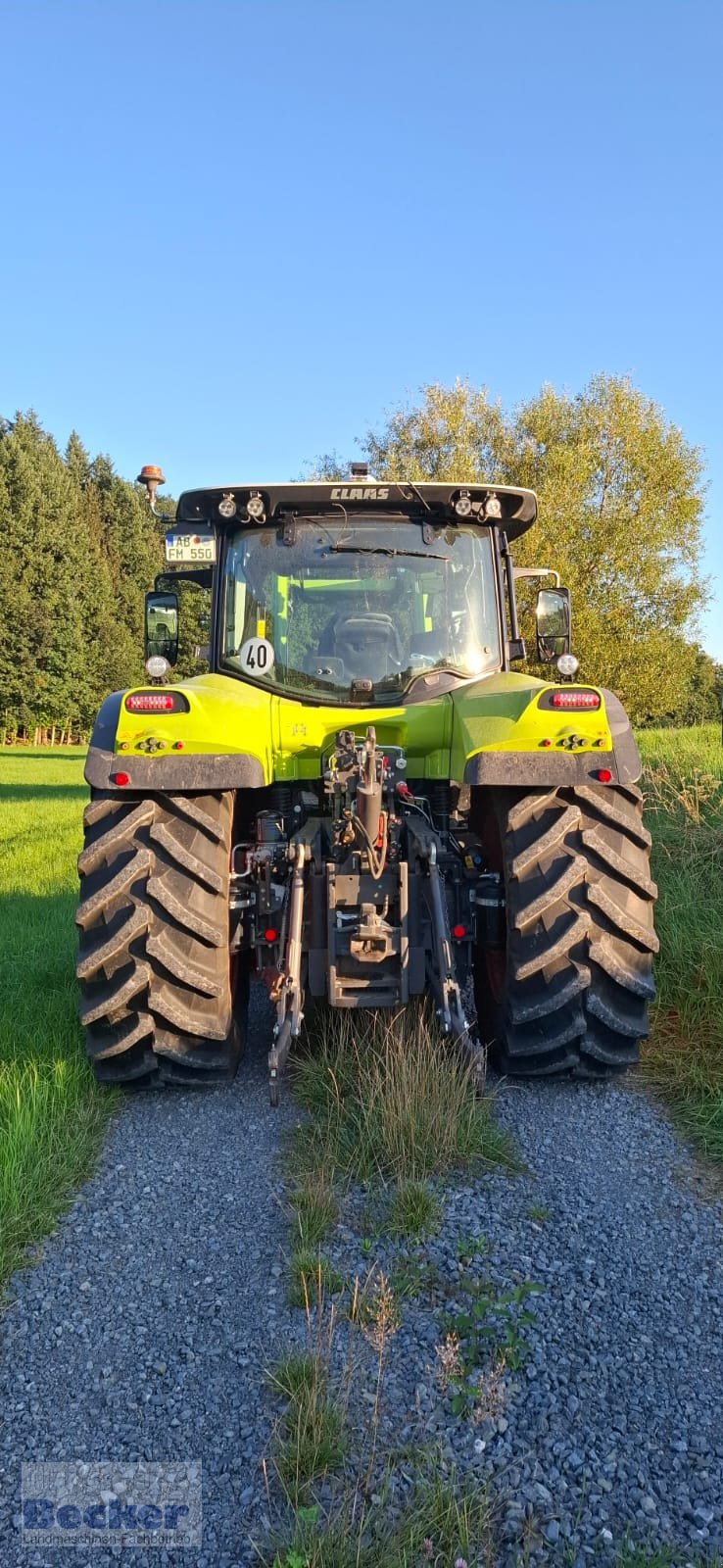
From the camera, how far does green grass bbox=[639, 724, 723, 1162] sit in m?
3.73

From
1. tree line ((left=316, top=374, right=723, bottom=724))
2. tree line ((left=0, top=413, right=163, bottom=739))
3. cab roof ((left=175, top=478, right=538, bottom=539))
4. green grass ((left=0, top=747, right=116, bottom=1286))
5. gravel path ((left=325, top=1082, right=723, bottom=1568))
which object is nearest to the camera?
gravel path ((left=325, top=1082, right=723, bottom=1568))

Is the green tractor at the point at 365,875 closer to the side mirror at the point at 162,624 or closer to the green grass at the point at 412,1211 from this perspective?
the green grass at the point at 412,1211

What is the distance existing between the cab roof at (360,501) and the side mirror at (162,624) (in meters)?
0.74

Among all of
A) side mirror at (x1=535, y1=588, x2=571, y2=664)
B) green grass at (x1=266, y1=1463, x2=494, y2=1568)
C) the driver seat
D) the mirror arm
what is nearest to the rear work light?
the driver seat

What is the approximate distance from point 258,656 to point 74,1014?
197cm

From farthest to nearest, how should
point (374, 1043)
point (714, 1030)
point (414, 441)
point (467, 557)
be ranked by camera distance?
point (414, 441) < point (467, 557) < point (714, 1030) < point (374, 1043)

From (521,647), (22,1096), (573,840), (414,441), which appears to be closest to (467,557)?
(521,647)

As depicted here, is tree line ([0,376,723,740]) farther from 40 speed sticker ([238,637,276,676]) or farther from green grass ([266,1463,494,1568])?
green grass ([266,1463,494,1568])

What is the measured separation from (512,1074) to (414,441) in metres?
15.6

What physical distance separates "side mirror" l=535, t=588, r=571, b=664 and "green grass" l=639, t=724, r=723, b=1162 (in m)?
1.62

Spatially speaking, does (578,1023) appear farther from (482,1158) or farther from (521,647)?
(521,647)

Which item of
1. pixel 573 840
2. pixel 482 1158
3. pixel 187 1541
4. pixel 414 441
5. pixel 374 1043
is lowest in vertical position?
pixel 187 1541

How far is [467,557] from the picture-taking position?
455 centimetres

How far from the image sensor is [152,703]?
3734 millimetres
